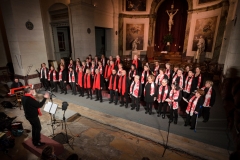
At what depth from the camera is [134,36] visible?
54.3 feet

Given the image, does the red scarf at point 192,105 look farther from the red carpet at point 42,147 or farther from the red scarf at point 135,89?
the red carpet at point 42,147

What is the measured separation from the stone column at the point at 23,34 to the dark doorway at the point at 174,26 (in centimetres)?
1291

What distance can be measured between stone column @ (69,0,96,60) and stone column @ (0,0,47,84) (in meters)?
3.23

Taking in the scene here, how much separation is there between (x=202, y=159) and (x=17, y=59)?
9.72 m

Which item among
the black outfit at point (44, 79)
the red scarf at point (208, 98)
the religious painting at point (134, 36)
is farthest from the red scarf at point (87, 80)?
the religious painting at point (134, 36)

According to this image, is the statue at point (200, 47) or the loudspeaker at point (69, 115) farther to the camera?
the statue at point (200, 47)

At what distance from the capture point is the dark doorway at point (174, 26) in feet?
49.0

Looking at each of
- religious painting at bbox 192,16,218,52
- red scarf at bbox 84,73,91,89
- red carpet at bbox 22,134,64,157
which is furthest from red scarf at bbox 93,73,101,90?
religious painting at bbox 192,16,218,52

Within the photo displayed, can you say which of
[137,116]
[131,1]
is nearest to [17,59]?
[137,116]

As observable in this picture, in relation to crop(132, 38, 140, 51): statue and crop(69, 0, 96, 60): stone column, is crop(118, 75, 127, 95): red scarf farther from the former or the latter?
crop(132, 38, 140, 51): statue

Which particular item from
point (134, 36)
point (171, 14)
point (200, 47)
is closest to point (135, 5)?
point (134, 36)

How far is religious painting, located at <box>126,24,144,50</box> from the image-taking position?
16.3 metres

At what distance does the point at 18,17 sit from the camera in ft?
24.0

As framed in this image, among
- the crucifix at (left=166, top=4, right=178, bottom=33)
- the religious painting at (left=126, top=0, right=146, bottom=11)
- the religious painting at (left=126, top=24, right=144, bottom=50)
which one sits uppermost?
the religious painting at (left=126, top=0, right=146, bottom=11)
